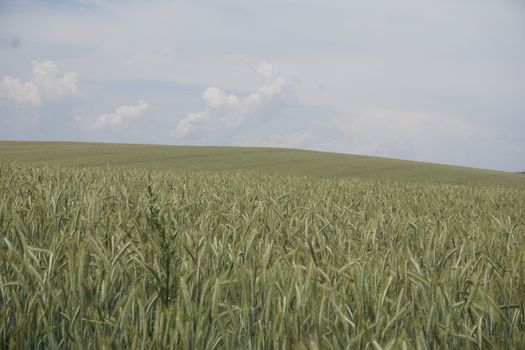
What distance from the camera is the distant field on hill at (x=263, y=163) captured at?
27812 millimetres

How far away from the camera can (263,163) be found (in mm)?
31312

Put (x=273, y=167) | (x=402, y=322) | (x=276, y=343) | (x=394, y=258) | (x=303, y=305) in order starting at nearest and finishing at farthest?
(x=276, y=343), (x=303, y=305), (x=402, y=322), (x=394, y=258), (x=273, y=167)

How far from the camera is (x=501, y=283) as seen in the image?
269 cm

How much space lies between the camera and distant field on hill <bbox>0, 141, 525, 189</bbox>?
27.8 metres

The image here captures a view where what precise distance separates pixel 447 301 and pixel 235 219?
2582 mm

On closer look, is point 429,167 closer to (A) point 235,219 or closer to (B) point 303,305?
(A) point 235,219

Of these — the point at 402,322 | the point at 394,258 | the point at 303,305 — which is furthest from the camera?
the point at 394,258

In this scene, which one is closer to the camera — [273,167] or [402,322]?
[402,322]

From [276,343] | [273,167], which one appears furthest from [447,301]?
[273,167]

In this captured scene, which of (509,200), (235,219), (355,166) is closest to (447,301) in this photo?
(235,219)

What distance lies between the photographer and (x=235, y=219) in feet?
15.1

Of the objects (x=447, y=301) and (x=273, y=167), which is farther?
(x=273, y=167)

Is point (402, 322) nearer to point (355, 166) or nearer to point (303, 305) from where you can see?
point (303, 305)

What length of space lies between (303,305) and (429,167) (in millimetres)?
Answer: 32893
